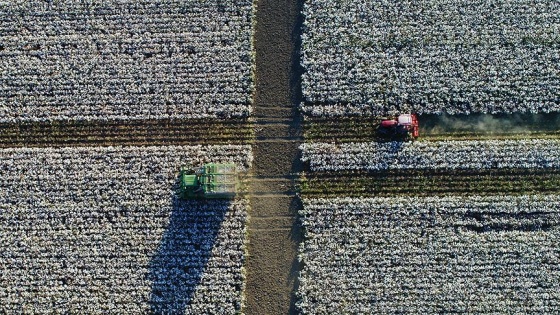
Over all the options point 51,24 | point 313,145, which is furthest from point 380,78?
point 51,24

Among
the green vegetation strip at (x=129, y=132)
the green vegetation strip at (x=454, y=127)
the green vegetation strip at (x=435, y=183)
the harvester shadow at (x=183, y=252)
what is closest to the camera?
the harvester shadow at (x=183, y=252)

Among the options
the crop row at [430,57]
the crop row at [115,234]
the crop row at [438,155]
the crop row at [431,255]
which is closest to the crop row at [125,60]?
the crop row at [115,234]

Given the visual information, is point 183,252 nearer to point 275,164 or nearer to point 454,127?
point 275,164

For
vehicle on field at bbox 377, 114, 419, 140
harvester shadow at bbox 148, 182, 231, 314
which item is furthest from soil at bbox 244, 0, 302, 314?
vehicle on field at bbox 377, 114, 419, 140

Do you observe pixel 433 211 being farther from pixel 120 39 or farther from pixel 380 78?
pixel 120 39

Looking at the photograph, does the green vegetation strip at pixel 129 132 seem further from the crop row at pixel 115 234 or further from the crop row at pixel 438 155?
the crop row at pixel 438 155

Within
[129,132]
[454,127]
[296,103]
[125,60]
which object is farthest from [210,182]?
[454,127]

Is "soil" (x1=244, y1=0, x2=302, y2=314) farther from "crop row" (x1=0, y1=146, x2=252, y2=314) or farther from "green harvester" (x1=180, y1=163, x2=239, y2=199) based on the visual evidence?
"green harvester" (x1=180, y1=163, x2=239, y2=199)
